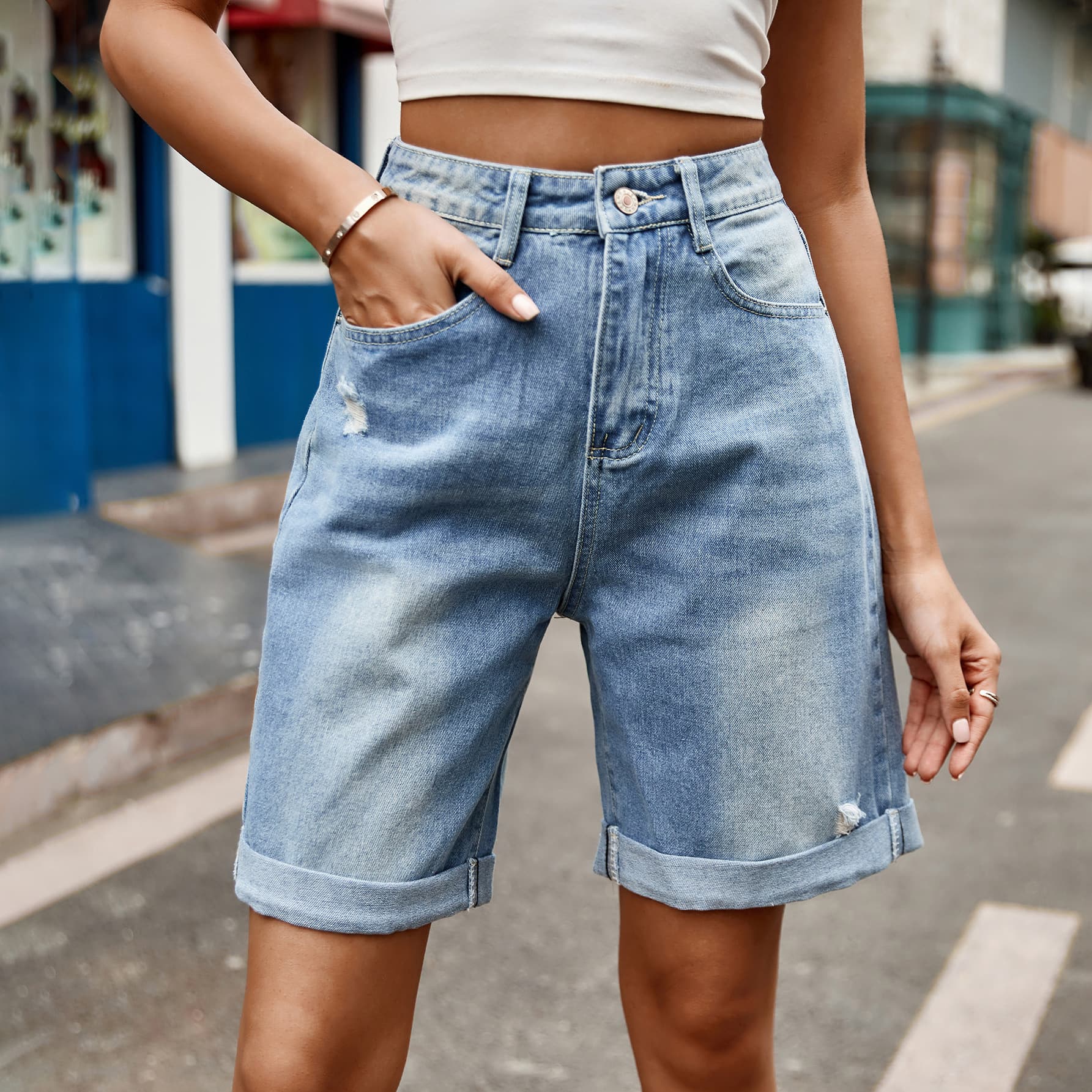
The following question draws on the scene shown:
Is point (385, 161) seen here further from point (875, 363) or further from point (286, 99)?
point (286, 99)

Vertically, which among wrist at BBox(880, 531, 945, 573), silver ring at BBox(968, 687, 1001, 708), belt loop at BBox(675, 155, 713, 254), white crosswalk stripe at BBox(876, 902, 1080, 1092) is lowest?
white crosswalk stripe at BBox(876, 902, 1080, 1092)

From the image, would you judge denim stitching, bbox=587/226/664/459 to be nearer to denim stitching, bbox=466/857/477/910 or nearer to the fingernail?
the fingernail

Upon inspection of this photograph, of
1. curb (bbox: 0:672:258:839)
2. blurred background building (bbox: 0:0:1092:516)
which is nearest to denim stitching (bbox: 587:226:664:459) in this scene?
curb (bbox: 0:672:258:839)

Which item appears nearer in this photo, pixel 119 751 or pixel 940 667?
pixel 940 667

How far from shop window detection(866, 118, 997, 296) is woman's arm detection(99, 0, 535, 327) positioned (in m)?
21.0

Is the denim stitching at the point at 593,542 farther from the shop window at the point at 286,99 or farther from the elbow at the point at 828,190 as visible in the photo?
the shop window at the point at 286,99

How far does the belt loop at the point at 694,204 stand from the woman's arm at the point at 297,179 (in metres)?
0.15

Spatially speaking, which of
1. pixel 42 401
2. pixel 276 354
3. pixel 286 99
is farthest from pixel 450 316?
pixel 286 99

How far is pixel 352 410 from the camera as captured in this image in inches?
46.5

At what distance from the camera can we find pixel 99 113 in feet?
27.3

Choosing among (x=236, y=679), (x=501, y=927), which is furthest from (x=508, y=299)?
(x=236, y=679)

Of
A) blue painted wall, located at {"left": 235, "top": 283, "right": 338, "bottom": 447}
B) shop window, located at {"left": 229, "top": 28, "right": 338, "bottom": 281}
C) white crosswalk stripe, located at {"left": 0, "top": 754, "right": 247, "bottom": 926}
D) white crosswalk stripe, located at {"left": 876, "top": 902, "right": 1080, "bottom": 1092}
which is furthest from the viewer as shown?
shop window, located at {"left": 229, "top": 28, "right": 338, "bottom": 281}

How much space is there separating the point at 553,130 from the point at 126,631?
4.13 meters

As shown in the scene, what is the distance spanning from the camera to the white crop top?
3.75 feet
